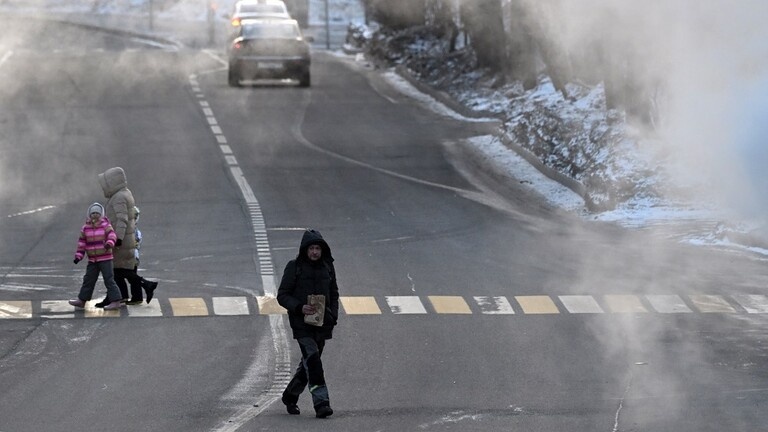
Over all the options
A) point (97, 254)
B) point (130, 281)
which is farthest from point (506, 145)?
point (97, 254)

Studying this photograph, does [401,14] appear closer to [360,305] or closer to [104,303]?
[360,305]

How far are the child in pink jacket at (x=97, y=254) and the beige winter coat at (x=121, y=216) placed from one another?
0.23 meters

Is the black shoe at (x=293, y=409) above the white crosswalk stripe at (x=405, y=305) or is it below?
above

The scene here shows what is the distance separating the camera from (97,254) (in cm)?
1559

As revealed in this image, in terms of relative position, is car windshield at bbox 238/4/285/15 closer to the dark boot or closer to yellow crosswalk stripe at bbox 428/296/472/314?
yellow crosswalk stripe at bbox 428/296/472/314

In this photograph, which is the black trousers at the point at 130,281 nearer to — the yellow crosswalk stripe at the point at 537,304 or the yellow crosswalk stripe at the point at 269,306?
the yellow crosswalk stripe at the point at 269,306

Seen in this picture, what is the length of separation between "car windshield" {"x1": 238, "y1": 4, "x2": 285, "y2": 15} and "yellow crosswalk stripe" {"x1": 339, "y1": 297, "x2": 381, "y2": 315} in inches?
1108

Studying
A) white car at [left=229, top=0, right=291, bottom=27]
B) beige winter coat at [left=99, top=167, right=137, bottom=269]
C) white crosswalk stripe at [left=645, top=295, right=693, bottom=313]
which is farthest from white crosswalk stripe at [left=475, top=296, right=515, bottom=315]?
white car at [left=229, top=0, right=291, bottom=27]

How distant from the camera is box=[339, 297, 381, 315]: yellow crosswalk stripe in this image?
1543 centimetres

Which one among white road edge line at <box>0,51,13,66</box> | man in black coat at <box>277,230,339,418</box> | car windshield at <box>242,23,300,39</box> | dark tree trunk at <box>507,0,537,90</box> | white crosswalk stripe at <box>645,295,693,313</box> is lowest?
white road edge line at <box>0,51,13,66</box>

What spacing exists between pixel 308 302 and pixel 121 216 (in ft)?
16.2

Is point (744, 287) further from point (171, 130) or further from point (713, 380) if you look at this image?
point (171, 130)

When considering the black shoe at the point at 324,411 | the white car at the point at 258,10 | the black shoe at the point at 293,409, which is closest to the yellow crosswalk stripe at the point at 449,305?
the black shoe at the point at 293,409

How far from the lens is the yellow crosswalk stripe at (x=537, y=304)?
1558 centimetres
